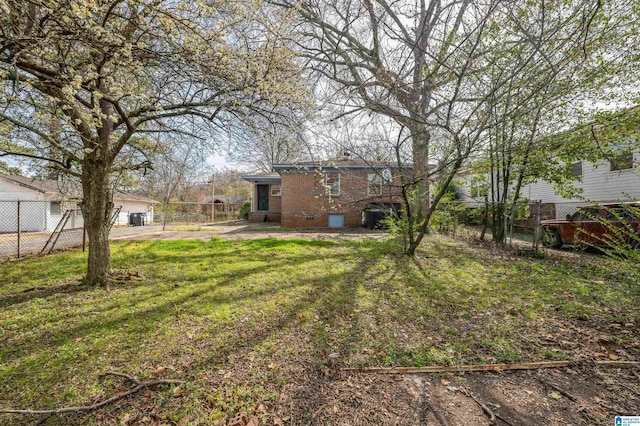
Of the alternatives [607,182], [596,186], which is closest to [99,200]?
[607,182]

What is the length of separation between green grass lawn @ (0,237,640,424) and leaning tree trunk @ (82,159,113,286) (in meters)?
0.36

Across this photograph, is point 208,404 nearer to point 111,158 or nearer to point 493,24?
point 111,158

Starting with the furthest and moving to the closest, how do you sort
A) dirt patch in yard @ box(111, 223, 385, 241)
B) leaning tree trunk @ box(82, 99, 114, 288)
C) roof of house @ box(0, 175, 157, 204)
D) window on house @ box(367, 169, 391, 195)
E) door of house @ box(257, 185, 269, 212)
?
door of house @ box(257, 185, 269, 212)
roof of house @ box(0, 175, 157, 204)
dirt patch in yard @ box(111, 223, 385, 241)
window on house @ box(367, 169, 391, 195)
leaning tree trunk @ box(82, 99, 114, 288)

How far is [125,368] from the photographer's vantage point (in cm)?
231

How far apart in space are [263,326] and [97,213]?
355 centimetres

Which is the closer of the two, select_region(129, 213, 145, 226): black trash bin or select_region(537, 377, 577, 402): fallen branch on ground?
select_region(537, 377, 577, 402): fallen branch on ground

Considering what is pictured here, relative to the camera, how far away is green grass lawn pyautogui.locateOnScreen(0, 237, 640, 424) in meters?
2.12

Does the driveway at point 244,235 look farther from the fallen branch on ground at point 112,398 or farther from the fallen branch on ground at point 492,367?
the fallen branch on ground at point 492,367

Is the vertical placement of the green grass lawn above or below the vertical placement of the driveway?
below

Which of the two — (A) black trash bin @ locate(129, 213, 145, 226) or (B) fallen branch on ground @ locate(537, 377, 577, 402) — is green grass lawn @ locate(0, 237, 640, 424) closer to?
(B) fallen branch on ground @ locate(537, 377, 577, 402)

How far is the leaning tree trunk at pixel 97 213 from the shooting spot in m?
4.28

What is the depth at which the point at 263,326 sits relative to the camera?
3.16 metres

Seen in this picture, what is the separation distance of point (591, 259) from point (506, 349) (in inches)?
259

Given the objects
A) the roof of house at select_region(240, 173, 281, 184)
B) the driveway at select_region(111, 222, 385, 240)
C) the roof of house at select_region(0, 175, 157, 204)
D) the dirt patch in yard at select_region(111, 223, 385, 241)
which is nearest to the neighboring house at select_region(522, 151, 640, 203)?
the dirt patch in yard at select_region(111, 223, 385, 241)
